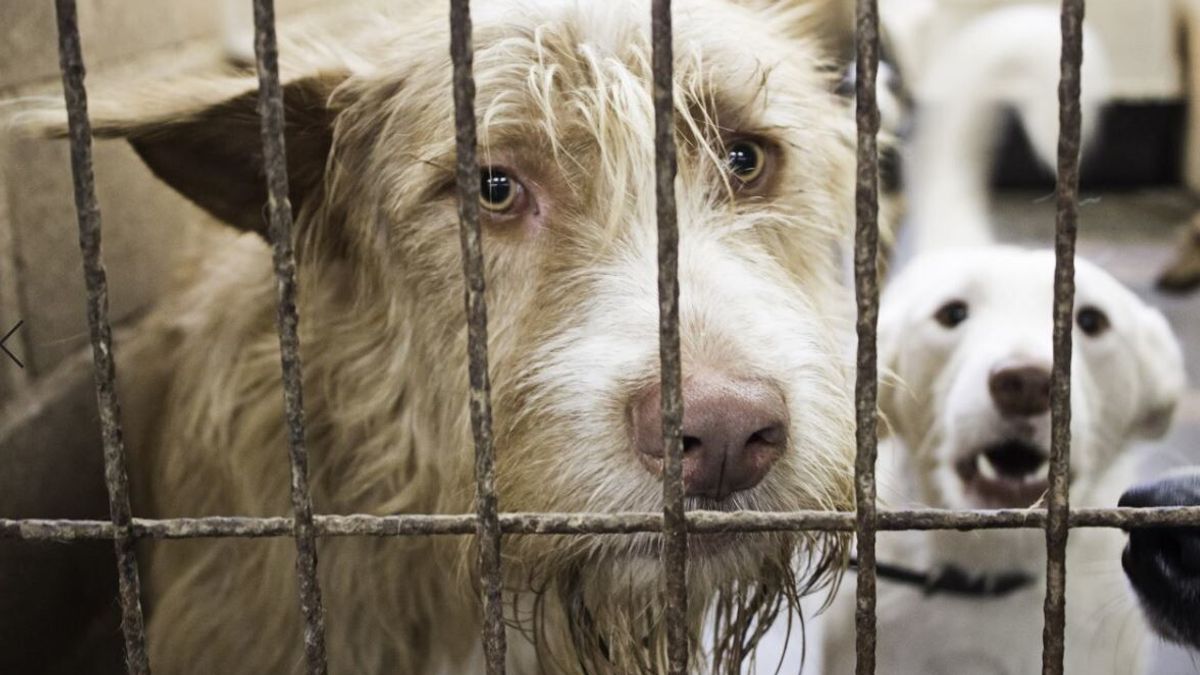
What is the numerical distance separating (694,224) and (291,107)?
63 cm

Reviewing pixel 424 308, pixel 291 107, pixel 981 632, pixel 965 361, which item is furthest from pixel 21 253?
pixel 981 632

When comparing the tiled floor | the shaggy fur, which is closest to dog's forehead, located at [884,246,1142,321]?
the shaggy fur

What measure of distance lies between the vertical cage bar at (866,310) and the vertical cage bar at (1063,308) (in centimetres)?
15

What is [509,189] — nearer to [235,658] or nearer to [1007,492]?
[235,658]

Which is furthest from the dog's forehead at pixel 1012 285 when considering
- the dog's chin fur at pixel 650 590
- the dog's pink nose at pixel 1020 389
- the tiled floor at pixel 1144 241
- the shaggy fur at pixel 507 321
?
the tiled floor at pixel 1144 241

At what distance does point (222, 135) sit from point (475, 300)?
0.82m

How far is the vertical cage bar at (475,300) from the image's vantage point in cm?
104

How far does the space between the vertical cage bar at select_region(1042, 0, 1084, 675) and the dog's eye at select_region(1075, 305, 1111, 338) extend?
133 centimetres

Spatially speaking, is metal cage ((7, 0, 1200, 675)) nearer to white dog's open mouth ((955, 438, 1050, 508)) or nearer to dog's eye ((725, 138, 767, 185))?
dog's eye ((725, 138, 767, 185))

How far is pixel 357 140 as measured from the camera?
1.82m

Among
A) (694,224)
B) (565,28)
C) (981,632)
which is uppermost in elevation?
(565,28)

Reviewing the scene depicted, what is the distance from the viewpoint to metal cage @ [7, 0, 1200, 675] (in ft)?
3.38

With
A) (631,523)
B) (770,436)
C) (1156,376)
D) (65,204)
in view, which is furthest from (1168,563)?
(65,204)

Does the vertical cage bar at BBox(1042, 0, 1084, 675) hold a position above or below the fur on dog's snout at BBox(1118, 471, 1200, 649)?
above
